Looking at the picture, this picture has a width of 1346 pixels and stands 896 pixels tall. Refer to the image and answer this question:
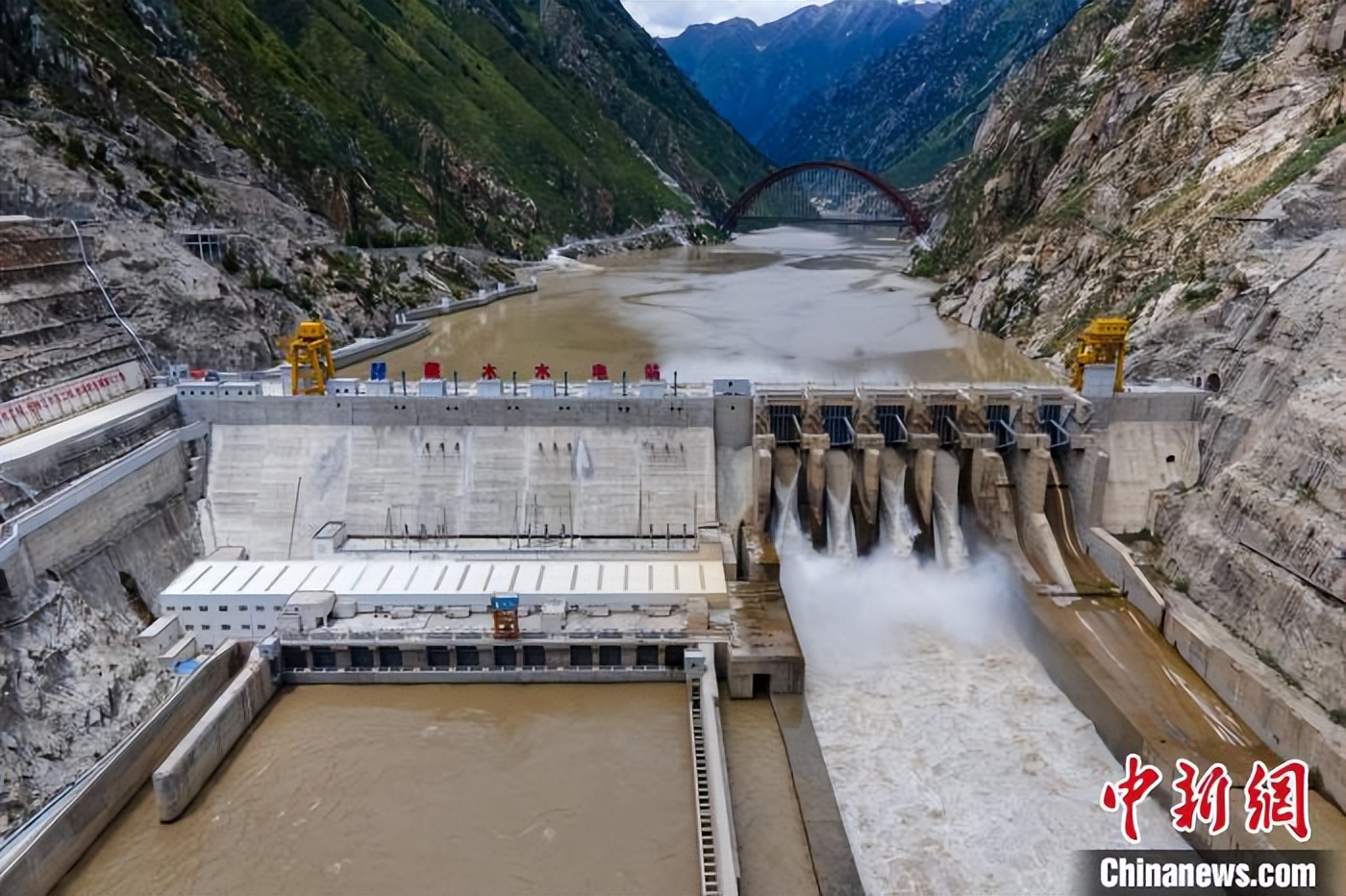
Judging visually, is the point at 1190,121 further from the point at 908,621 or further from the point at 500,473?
the point at 500,473

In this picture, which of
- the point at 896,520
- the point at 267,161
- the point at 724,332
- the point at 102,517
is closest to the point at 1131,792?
the point at 896,520

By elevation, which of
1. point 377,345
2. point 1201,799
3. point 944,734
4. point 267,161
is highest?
point 267,161

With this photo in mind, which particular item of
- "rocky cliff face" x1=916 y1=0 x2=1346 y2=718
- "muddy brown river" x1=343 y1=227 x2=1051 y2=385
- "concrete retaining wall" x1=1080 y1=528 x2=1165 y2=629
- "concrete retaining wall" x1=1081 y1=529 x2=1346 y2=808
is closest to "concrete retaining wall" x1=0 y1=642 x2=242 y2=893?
"concrete retaining wall" x1=1081 y1=529 x2=1346 y2=808

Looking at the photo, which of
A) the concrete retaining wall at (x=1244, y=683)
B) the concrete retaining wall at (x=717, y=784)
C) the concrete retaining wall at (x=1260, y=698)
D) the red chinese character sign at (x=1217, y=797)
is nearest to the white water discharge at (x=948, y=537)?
the concrete retaining wall at (x=1244, y=683)

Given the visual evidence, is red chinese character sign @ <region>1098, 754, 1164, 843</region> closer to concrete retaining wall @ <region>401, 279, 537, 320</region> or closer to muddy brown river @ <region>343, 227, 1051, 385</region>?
muddy brown river @ <region>343, 227, 1051, 385</region>

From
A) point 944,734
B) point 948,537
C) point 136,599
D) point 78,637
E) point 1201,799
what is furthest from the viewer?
point 948,537

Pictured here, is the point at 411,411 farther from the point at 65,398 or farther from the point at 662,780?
the point at 662,780

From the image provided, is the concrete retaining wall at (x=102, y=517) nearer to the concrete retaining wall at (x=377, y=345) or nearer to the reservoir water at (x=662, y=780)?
the reservoir water at (x=662, y=780)
